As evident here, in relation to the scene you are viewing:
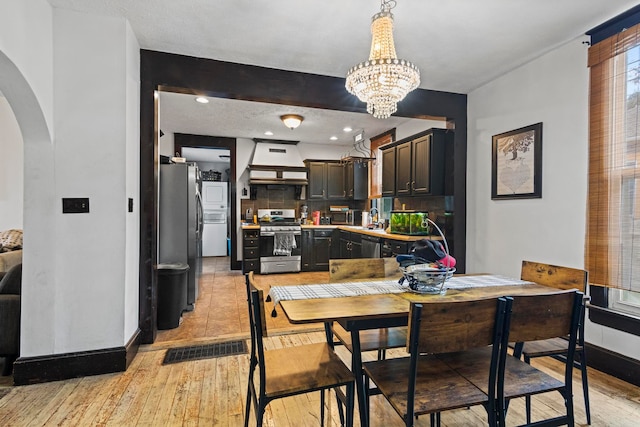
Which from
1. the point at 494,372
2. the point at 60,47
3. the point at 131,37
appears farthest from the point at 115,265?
the point at 494,372

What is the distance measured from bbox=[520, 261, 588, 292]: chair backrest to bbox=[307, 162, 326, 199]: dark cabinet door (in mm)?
4507

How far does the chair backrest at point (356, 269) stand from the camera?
2247mm

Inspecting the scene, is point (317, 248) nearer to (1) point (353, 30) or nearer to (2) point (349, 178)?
(2) point (349, 178)

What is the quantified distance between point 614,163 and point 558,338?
1300 millimetres

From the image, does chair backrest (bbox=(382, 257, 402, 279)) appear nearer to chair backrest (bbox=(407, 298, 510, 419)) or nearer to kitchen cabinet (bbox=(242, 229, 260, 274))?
chair backrest (bbox=(407, 298, 510, 419))

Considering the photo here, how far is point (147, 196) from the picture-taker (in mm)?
2793

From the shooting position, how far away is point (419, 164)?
406 cm

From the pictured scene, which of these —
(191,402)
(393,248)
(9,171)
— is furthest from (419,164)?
(9,171)

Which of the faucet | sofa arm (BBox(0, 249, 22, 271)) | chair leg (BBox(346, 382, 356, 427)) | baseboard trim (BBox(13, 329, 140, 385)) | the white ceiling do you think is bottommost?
baseboard trim (BBox(13, 329, 140, 385))

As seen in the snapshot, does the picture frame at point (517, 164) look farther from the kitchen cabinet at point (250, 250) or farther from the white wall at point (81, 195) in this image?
the kitchen cabinet at point (250, 250)

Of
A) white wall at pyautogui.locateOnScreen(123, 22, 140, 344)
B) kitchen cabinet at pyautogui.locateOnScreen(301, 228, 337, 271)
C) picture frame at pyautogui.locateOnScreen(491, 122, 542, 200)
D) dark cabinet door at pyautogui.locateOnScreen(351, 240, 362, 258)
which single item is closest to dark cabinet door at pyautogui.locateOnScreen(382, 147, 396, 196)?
dark cabinet door at pyautogui.locateOnScreen(351, 240, 362, 258)

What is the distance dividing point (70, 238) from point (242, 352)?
155cm

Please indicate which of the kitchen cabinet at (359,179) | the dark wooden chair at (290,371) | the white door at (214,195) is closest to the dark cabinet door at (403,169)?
the kitchen cabinet at (359,179)

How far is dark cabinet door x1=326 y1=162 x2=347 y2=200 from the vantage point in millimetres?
6578
